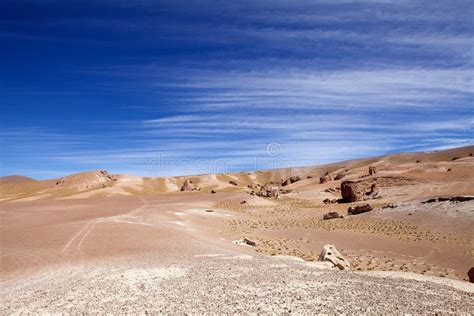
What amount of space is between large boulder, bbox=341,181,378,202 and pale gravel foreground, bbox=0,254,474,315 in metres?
44.2

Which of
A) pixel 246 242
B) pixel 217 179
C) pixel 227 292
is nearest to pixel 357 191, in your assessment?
pixel 246 242

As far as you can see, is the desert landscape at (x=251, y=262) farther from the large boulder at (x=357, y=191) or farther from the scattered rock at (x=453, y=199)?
the large boulder at (x=357, y=191)

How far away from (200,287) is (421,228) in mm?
26488

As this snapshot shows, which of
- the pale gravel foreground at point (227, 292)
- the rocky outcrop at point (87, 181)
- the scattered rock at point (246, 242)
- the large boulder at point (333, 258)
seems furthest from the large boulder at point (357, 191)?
the rocky outcrop at point (87, 181)

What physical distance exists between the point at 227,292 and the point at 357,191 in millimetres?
50319

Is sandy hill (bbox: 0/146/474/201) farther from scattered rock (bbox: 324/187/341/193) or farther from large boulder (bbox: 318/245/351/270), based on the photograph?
large boulder (bbox: 318/245/351/270)

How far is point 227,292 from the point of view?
10.8 meters

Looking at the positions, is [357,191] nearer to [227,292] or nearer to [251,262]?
[251,262]

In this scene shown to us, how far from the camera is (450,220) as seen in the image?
108ft

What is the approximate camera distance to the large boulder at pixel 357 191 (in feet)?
185

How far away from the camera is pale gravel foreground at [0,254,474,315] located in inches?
377

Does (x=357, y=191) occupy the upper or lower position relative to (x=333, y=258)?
upper

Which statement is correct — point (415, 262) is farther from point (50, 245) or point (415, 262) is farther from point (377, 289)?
point (50, 245)

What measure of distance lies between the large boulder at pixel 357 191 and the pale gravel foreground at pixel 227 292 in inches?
1742
